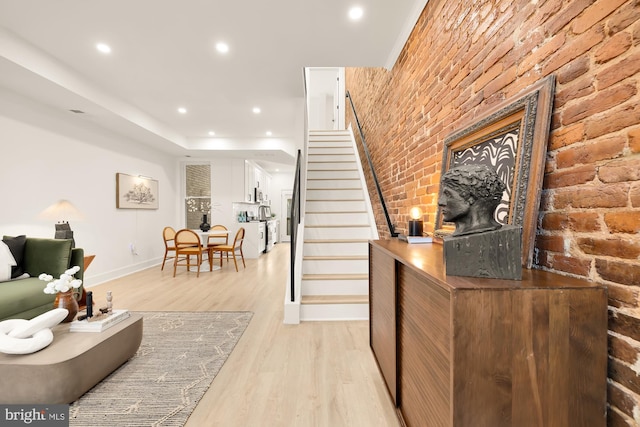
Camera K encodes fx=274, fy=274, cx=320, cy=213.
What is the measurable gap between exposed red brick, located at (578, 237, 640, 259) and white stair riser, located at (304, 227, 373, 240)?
2712mm

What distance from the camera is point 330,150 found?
5402mm

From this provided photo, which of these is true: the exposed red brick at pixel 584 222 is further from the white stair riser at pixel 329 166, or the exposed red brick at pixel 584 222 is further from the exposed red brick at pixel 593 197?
the white stair riser at pixel 329 166

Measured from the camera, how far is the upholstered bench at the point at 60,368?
143 cm

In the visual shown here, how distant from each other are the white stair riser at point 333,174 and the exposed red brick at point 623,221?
3.81m

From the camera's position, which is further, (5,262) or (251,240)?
(251,240)

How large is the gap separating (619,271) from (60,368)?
8.03ft

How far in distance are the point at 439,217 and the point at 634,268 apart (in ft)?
3.80

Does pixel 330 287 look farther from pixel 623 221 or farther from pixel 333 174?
pixel 623 221

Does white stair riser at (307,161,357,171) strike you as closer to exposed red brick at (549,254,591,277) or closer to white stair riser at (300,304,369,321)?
white stair riser at (300,304,369,321)

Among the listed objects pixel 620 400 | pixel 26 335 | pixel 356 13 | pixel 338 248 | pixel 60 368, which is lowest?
pixel 60 368

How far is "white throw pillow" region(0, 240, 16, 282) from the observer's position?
2469mm

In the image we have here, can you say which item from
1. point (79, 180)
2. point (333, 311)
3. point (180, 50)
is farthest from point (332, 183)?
point (79, 180)

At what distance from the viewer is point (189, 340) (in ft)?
7.79

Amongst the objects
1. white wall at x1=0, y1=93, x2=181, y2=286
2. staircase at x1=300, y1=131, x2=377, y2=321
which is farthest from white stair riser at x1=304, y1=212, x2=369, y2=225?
white wall at x1=0, y1=93, x2=181, y2=286
